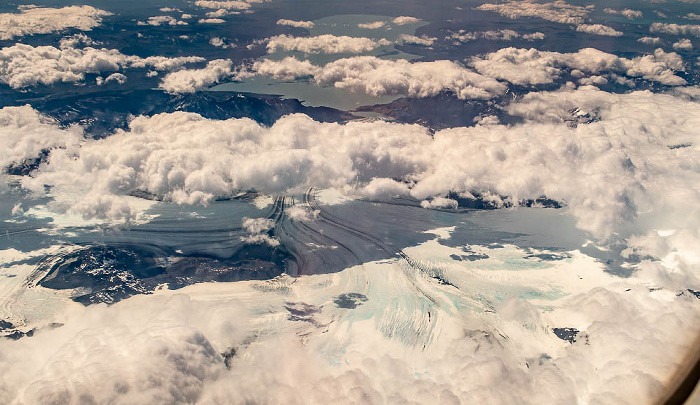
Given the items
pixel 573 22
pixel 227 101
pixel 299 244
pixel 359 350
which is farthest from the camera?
pixel 573 22

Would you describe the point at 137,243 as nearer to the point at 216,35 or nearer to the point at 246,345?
the point at 246,345

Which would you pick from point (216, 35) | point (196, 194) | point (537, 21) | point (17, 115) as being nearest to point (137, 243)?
point (196, 194)

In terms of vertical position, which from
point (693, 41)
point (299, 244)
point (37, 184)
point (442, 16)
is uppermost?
point (442, 16)

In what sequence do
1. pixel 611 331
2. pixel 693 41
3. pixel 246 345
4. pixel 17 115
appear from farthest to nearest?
pixel 693 41 → pixel 17 115 → pixel 246 345 → pixel 611 331

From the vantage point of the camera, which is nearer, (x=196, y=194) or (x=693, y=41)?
(x=196, y=194)

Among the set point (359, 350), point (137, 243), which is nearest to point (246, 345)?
point (359, 350)

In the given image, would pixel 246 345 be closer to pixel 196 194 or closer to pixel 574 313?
pixel 574 313

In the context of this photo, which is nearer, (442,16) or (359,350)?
(359,350)

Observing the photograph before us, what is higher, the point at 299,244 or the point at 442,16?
the point at 442,16

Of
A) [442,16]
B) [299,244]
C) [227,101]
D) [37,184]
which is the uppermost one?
[442,16]
